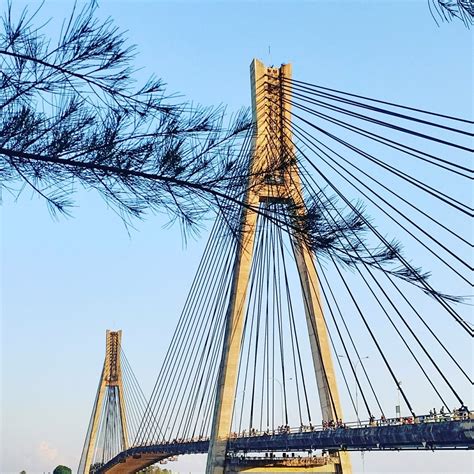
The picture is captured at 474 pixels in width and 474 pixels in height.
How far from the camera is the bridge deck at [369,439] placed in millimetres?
21828

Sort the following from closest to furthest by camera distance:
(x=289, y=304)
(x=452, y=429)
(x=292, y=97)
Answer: (x=452, y=429)
(x=292, y=97)
(x=289, y=304)

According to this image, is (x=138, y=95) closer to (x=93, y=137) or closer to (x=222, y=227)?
(x=93, y=137)

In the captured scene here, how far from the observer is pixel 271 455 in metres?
35.4

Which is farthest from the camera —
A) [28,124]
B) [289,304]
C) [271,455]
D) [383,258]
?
[271,455]

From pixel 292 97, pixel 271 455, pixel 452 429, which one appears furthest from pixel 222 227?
pixel 271 455

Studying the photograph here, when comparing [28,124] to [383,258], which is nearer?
[28,124]

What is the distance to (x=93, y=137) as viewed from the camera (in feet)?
21.8

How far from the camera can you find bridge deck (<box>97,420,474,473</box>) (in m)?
21.8

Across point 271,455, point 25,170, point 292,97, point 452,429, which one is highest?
point 292,97

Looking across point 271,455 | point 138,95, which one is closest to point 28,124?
point 138,95

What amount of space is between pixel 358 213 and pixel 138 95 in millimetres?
2353

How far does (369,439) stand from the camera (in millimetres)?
26844

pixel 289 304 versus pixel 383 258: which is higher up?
pixel 289 304

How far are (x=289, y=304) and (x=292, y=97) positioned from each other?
9.07 m
